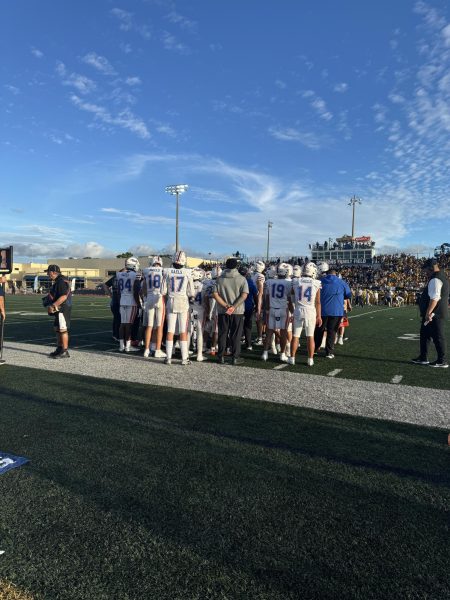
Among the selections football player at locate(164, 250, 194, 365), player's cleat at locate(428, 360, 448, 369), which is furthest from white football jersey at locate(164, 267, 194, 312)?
player's cleat at locate(428, 360, 448, 369)

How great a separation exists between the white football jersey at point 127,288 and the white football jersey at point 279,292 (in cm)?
286

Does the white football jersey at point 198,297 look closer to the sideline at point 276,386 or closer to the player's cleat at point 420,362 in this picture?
the sideline at point 276,386

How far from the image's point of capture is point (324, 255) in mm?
65938

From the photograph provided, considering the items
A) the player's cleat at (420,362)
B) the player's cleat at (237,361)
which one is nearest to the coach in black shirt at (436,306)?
the player's cleat at (420,362)

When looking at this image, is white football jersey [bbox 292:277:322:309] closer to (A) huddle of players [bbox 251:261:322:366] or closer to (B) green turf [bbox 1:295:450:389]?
(A) huddle of players [bbox 251:261:322:366]

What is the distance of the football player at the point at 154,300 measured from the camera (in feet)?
25.2

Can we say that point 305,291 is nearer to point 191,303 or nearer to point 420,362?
point 191,303

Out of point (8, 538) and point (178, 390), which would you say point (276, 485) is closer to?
point (8, 538)

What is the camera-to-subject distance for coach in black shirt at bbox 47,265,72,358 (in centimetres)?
783

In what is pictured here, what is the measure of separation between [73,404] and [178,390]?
54.9 inches

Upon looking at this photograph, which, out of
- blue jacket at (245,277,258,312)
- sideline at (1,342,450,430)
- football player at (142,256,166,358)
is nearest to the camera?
sideline at (1,342,450,430)

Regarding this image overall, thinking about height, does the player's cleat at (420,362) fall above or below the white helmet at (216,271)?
below

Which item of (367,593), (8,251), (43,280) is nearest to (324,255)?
(43,280)

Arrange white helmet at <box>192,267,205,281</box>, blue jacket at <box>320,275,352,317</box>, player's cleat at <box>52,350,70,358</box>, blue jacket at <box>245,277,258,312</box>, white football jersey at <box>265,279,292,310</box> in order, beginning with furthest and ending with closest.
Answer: blue jacket at <box>245,277,258,312</box>
white helmet at <box>192,267,205,281</box>
blue jacket at <box>320,275,352,317</box>
player's cleat at <box>52,350,70,358</box>
white football jersey at <box>265,279,292,310</box>
